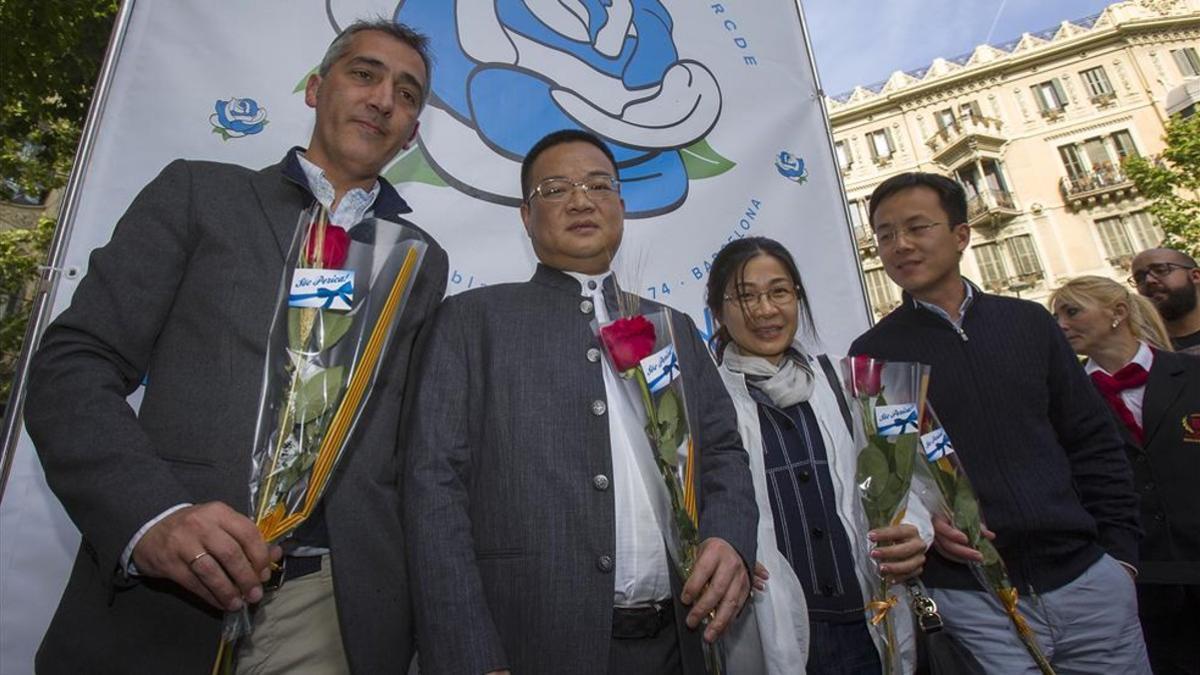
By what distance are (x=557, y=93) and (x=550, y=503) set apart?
1937 mm

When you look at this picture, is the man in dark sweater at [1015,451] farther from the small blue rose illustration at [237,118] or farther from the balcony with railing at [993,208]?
the balcony with railing at [993,208]

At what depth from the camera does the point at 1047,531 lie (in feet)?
5.99

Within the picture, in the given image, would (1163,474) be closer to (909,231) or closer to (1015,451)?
(1015,451)

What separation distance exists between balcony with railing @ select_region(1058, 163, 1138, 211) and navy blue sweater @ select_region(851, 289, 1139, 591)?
2639 centimetres

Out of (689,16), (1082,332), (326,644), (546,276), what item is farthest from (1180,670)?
(689,16)

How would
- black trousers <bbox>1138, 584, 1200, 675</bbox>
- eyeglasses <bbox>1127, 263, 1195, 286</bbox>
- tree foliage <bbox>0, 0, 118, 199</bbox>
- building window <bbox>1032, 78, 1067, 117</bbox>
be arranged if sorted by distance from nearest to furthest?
black trousers <bbox>1138, 584, 1200, 675</bbox>, eyeglasses <bbox>1127, 263, 1195, 286</bbox>, tree foliage <bbox>0, 0, 118, 199</bbox>, building window <bbox>1032, 78, 1067, 117</bbox>

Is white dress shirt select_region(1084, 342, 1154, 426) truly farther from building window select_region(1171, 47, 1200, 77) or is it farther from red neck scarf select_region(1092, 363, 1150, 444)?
building window select_region(1171, 47, 1200, 77)

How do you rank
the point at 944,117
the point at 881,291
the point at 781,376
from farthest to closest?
the point at 944,117 < the point at 881,291 < the point at 781,376

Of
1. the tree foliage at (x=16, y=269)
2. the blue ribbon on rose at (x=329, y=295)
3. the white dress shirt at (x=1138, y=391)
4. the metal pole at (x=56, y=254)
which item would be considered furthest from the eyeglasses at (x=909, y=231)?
the tree foliage at (x=16, y=269)

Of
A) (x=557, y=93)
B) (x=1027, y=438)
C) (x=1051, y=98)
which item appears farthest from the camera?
(x=1051, y=98)

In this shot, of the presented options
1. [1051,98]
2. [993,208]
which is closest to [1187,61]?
[1051,98]

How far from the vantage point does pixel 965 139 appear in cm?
2358

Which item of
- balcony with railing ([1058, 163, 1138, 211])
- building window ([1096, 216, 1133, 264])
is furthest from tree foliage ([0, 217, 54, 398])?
building window ([1096, 216, 1133, 264])

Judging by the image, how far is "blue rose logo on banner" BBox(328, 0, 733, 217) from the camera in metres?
2.41
